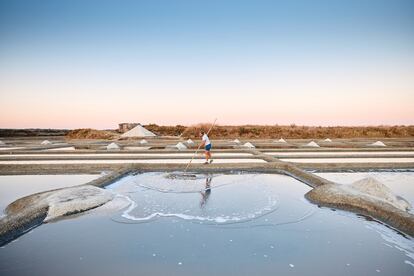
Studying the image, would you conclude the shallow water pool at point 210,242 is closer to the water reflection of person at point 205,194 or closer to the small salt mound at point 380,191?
the water reflection of person at point 205,194

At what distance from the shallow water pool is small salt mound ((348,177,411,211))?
69cm

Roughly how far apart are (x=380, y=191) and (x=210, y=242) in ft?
7.53

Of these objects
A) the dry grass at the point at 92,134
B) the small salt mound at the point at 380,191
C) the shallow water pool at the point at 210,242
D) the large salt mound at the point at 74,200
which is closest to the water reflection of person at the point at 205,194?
the shallow water pool at the point at 210,242

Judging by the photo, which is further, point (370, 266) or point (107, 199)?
point (107, 199)

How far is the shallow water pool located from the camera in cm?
191

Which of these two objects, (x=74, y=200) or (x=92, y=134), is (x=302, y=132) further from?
(x=74, y=200)

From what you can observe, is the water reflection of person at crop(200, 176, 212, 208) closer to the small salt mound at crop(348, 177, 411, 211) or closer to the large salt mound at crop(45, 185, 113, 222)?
the large salt mound at crop(45, 185, 113, 222)

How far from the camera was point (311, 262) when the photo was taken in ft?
6.49

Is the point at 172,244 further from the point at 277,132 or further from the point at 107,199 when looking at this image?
the point at 277,132

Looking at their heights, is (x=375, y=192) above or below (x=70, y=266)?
above

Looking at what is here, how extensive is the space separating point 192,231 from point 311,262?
1.02 m

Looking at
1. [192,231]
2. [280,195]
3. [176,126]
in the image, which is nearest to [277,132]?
[176,126]

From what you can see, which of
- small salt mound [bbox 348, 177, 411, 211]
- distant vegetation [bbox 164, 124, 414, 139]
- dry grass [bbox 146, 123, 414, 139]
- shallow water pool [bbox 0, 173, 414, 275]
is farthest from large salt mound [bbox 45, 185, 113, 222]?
distant vegetation [bbox 164, 124, 414, 139]

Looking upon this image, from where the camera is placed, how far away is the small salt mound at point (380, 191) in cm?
325
